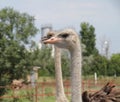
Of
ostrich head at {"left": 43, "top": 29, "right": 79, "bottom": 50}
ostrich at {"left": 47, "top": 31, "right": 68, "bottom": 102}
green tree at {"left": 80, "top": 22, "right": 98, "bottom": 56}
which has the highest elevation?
green tree at {"left": 80, "top": 22, "right": 98, "bottom": 56}

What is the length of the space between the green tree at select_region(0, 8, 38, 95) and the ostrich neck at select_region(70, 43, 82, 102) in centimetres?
943

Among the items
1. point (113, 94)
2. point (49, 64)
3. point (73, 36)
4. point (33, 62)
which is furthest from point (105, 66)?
point (73, 36)

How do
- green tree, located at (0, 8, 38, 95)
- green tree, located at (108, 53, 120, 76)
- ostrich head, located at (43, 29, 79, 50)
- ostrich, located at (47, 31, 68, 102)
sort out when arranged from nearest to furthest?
ostrich head, located at (43, 29, 79, 50), ostrich, located at (47, 31, 68, 102), green tree, located at (0, 8, 38, 95), green tree, located at (108, 53, 120, 76)

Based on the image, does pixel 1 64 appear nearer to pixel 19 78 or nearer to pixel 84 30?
pixel 19 78

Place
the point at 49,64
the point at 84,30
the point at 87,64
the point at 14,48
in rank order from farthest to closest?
the point at 84,30
the point at 87,64
the point at 49,64
the point at 14,48

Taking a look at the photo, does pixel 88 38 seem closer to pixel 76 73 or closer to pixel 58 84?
pixel 58 84

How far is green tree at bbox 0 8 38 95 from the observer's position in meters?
12.9

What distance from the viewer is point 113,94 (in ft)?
18.3

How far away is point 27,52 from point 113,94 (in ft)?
25.4

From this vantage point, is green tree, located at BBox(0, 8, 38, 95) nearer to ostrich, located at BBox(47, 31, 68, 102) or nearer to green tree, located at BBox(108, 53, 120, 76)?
ostrich, located at BBox(47, 31, 68, 102)

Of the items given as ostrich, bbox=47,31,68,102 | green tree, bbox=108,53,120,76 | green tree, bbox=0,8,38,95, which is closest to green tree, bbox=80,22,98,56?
green tree, bbox=108,53,120,76

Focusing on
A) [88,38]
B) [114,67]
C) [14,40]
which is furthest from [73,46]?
[88,38]

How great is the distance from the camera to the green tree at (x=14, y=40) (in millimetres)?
12891

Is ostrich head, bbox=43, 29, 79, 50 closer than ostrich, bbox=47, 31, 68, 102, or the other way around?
ostrich head, bbox=43, 29, 79, 50
